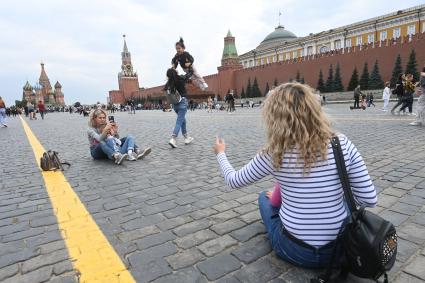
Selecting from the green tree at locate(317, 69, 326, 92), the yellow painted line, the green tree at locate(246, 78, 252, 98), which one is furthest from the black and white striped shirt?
the green tree at locate(246, 78, 252, 98)

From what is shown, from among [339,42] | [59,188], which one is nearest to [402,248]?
[59,188]

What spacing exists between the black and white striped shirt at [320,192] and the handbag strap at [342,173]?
0.09 ft

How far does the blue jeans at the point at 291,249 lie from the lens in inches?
74.2

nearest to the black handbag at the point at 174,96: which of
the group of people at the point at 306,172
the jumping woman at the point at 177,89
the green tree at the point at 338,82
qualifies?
the jumping woman at the point at 177,89

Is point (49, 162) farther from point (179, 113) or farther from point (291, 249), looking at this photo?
point (291, 249)

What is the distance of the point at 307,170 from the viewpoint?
5.84ft

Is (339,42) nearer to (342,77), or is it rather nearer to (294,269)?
(342,77)

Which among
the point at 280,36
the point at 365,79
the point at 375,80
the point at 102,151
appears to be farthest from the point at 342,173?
the point at 280,36

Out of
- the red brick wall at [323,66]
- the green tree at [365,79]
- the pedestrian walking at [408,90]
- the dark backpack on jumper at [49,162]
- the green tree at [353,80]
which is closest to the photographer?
the dark backpack on jumper at [49,162]

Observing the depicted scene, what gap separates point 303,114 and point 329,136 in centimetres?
19

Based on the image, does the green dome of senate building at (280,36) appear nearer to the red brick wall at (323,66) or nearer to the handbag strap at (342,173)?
the red brick wall at (323,66)

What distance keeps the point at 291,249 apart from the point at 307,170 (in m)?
0.55

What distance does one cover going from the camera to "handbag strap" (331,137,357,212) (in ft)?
5.54

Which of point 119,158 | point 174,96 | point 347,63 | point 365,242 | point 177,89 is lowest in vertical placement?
point 119,158
